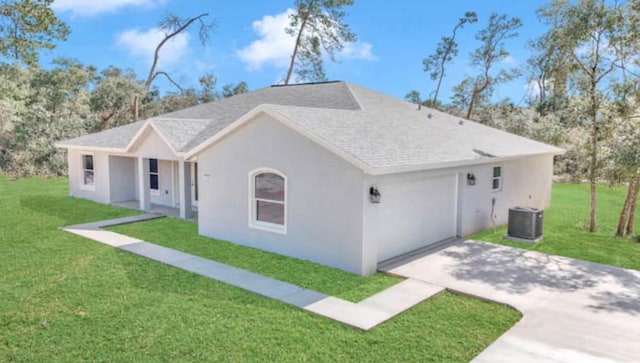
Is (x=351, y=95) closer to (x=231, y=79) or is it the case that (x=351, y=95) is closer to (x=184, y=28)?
(x=184, y=28)

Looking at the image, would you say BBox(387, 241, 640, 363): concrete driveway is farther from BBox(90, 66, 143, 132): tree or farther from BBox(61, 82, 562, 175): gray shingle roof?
BBox(90, 66, 143, 132): tree

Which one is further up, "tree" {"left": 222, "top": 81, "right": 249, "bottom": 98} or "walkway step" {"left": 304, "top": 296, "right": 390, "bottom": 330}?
"tree" {"left": 222, "top": 81, "right": 249, "bottom": 98}

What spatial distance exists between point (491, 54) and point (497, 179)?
28.5 m

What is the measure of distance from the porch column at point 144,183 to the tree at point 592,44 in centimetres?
1585

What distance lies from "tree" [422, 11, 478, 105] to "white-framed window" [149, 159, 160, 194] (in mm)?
31248

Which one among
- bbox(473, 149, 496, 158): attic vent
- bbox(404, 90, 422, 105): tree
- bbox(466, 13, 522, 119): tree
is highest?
bbox(466, 13, 522, 119): tree

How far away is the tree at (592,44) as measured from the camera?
1355 centimetres

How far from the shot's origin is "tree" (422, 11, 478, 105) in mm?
40312

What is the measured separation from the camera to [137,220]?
15.5 m

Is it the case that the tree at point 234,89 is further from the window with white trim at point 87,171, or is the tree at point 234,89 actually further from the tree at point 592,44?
the tree at point 592,44

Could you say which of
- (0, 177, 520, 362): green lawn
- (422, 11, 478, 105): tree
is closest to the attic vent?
(0, 177, 520, 362): green lawn

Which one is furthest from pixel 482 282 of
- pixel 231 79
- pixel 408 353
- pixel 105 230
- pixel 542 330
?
pixel 231 79

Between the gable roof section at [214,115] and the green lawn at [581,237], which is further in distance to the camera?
the gable roof section at [214,115]

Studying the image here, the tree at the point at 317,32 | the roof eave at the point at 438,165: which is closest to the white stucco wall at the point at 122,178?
the roof eave at the point at 438,165
